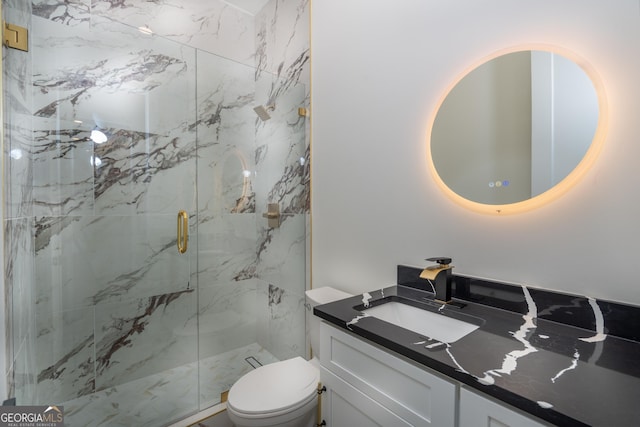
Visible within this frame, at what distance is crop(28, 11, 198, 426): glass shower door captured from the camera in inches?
65.9

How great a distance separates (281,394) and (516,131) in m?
1.52

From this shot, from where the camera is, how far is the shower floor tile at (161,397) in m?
1.80

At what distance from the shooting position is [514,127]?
1078 mm

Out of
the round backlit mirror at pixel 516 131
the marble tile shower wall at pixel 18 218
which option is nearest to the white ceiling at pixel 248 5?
the marble tile shower wall at pixel 18 218

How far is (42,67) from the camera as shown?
64.7 inches

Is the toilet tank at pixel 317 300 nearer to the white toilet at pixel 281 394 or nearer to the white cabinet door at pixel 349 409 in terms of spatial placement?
the white toilet at pixel 281 394

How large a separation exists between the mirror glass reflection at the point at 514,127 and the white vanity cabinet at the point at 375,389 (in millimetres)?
705

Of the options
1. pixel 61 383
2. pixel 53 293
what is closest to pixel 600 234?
pixel 53 293

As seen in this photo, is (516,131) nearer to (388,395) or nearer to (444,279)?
(444,279)

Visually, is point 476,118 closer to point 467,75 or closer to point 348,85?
point 467,75

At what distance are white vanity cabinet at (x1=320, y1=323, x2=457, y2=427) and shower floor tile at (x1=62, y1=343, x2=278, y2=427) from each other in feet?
4.85

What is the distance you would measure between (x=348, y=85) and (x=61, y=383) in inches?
93.9

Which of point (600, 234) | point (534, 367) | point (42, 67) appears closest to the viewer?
point (534, 367)

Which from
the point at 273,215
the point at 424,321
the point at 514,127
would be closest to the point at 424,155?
the point at 514,127
